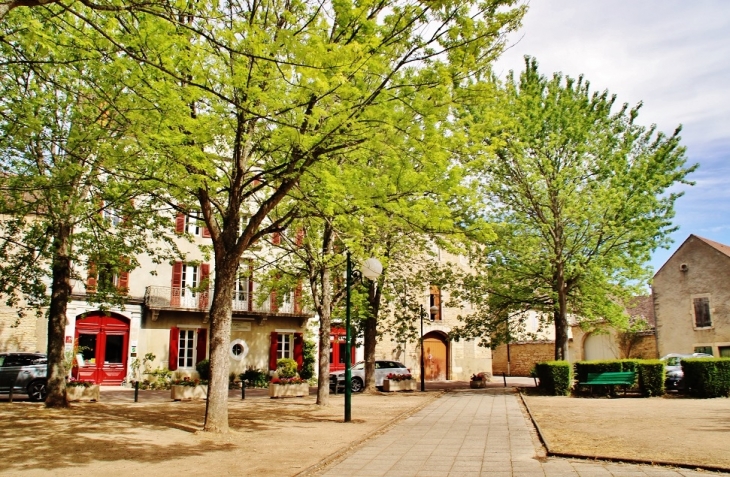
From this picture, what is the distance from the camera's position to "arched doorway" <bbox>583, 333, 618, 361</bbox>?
36.8 m

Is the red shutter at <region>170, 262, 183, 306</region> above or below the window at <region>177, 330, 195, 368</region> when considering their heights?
above

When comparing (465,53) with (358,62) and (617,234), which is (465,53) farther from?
(617,234)

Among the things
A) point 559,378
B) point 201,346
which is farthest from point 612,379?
point 201,346

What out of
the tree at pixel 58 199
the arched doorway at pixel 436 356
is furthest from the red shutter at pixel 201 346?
the arched doorway at pixel 436 356

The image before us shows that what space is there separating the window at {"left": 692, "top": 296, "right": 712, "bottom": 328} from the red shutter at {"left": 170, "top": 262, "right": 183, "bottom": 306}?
Answer: 2755cm

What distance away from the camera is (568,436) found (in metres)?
9.98

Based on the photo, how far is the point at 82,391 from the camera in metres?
16.4

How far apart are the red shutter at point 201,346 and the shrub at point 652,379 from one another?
61.0 ft

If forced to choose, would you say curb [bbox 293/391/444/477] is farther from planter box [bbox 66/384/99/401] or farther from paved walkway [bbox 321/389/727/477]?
planter box [bbox 66/384/99/401]

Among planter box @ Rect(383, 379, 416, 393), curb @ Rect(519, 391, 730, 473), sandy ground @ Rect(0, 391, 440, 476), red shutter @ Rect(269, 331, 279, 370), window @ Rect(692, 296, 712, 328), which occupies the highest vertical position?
window @ Rect(692, 296, 712, 328)

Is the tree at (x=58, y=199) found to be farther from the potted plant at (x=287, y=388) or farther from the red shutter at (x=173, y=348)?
the red shutter at (x=173, y=348)

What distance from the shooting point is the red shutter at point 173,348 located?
2575cm

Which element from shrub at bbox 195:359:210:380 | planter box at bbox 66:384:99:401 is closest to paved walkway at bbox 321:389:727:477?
planter box at bbox 66:384:99:401

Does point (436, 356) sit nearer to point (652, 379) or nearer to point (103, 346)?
point (652, 379)
